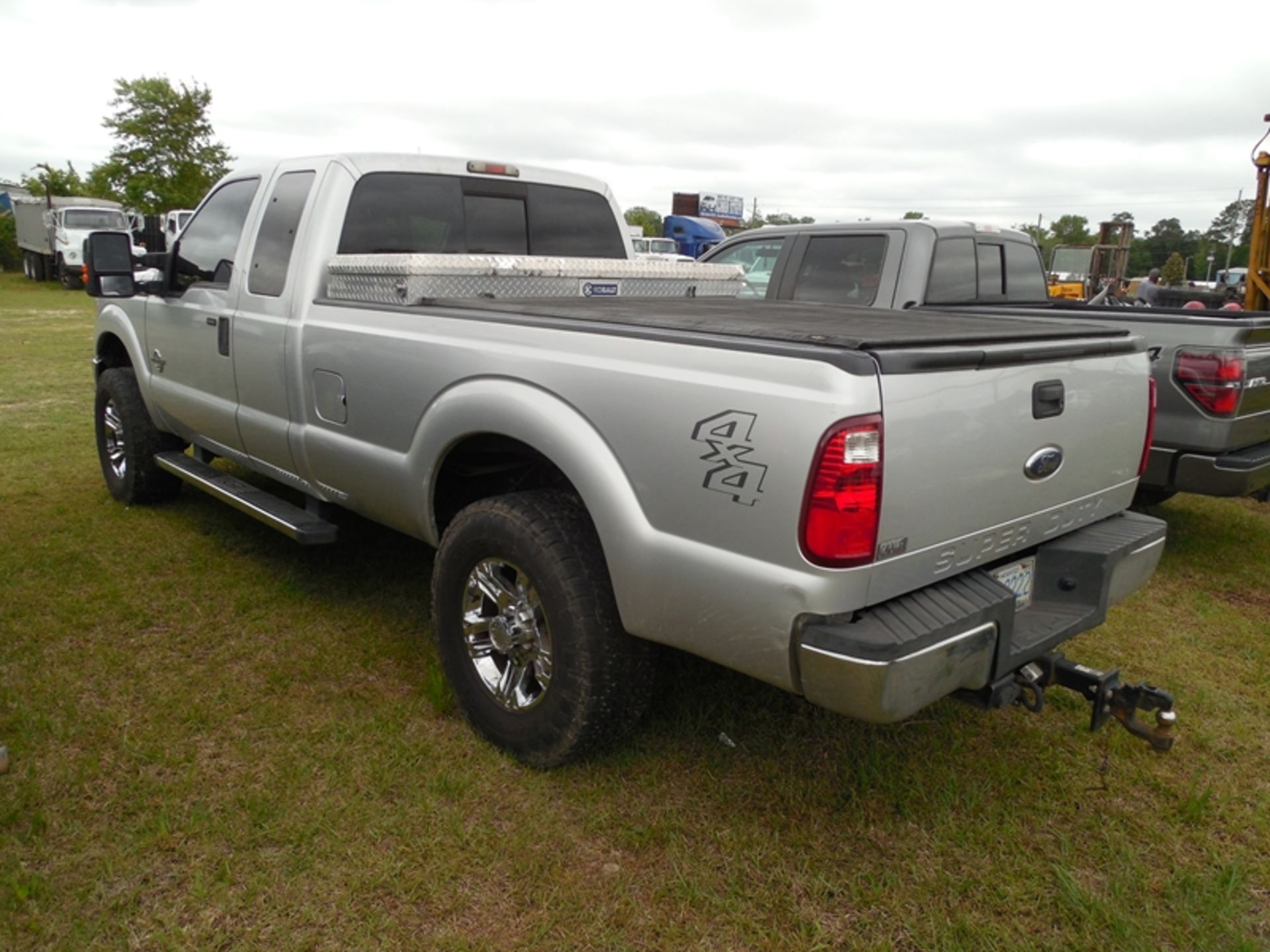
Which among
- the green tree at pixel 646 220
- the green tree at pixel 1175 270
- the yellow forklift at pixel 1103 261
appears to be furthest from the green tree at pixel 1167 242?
the yellow forklift at pixel 1103 261

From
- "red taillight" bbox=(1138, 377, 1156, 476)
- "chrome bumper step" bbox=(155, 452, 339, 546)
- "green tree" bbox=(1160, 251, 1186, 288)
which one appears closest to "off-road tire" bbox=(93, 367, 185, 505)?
"chrome bumper step" bbox=(155, 452, 339, 546)

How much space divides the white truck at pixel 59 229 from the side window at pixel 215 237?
2134 centimetres

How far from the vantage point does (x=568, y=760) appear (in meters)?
2.86

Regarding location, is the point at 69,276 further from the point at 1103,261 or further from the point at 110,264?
the point at 1103,261

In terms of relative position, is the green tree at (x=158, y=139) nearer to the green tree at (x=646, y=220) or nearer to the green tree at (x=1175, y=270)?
the green tree at (x=646, y=220)

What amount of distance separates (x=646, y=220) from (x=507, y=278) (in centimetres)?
7858

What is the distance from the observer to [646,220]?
Answer: 79.6m

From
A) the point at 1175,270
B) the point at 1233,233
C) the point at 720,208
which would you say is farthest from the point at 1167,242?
the point at 720,208

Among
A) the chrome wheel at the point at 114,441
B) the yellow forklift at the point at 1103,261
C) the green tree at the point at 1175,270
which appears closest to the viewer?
the chrome wheel at the point at 114,441

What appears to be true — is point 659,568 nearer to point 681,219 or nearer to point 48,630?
point 48,630

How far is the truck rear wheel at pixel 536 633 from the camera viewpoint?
268 cm

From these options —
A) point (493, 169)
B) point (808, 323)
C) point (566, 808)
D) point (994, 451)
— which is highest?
point (493, 169)

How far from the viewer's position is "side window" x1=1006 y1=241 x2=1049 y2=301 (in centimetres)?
636

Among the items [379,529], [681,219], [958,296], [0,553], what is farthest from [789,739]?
[681,219]
